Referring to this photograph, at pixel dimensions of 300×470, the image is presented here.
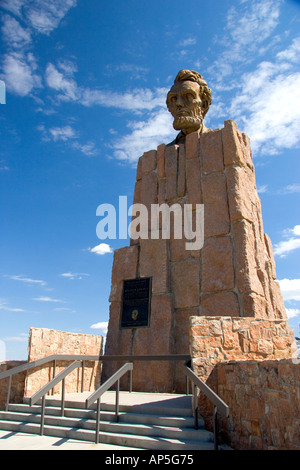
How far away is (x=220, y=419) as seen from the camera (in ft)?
12.1

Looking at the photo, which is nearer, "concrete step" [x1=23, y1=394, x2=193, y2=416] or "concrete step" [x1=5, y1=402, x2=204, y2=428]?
"concrete step" [x1=5, y1=402, x2=204, y2=428]

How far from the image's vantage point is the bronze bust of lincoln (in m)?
7.92

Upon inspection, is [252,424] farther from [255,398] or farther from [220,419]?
[220,419]

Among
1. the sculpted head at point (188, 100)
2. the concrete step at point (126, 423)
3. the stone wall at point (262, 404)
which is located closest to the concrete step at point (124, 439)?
the concrete step at point (126, 423)

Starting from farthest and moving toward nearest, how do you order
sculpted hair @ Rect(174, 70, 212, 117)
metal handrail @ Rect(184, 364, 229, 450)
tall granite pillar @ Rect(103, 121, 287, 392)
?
sculpted hair @ Rect(174, 70, 212, 117), tall granite pillar @ Rect(103, 121, 287, 392), metal handrail @ Rect(184, 364, 229, 450)

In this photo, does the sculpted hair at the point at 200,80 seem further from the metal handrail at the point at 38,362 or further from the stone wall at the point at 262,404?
the stone wall at the point at 262,404

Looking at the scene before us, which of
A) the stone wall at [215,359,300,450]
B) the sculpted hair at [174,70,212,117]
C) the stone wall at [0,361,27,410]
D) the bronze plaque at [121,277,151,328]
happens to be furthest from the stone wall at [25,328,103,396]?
the sculpted hair at [174,70,212,117]

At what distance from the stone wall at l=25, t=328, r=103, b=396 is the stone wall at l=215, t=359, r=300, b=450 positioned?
268 centimetres

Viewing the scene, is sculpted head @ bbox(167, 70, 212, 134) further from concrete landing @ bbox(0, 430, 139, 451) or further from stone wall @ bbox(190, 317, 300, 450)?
concrete landing @ bbox(0, 430, 139, 451)

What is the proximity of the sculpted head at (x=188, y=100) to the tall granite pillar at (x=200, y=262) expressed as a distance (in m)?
0.51

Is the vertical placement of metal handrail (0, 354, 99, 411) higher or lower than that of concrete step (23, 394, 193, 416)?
higher

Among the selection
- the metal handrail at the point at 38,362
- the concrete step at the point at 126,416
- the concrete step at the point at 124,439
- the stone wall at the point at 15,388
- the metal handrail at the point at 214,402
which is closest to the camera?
the metal handrail at the point at 214,402

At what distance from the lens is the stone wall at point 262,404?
9.12 ft
